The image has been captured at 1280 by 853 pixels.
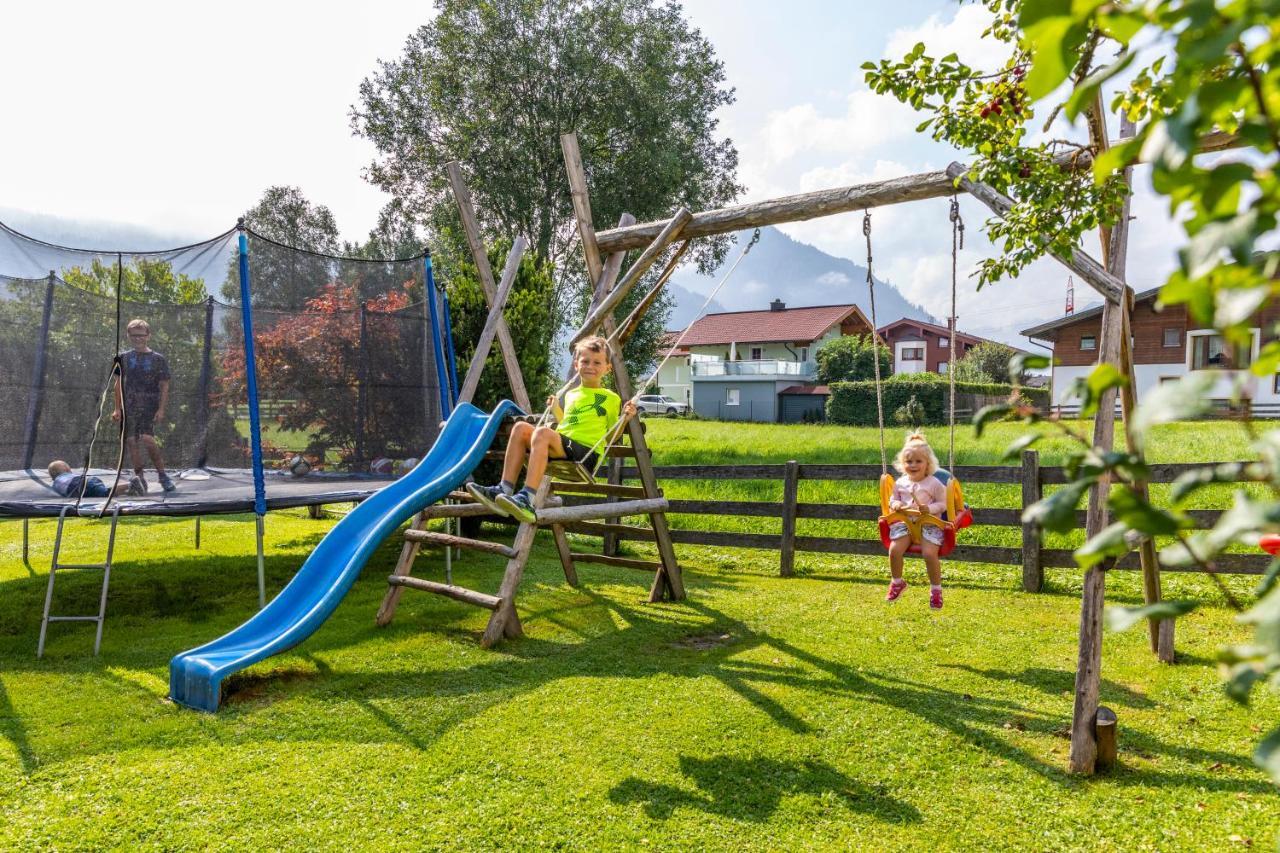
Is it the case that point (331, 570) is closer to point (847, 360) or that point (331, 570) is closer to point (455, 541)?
point (455, 541)

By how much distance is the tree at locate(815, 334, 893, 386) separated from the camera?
124 ft

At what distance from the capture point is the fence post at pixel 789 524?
809 centimetres

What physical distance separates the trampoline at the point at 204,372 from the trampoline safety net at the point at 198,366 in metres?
0.01

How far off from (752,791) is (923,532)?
2688mm

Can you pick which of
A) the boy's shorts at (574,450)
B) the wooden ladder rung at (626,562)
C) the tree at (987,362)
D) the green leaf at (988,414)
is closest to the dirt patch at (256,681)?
the boy's shorts at (574,450)

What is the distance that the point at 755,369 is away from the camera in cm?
4122

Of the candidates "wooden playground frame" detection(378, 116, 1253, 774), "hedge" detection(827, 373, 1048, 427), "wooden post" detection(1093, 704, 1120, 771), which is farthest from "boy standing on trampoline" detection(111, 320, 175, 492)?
"hedge" detection(827, 373, 1048, 427)

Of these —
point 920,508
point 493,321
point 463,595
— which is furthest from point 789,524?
point 463,595

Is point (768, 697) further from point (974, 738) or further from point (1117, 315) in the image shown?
point (1117, 315)

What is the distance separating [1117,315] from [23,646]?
21.8 ft

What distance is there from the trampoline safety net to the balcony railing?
112 ft

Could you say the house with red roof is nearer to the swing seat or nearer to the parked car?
the parked car

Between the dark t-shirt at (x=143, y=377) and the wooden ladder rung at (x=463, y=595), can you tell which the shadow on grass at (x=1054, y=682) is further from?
the dark t-shirt at (x=143, y=377)

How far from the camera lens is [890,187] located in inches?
210
